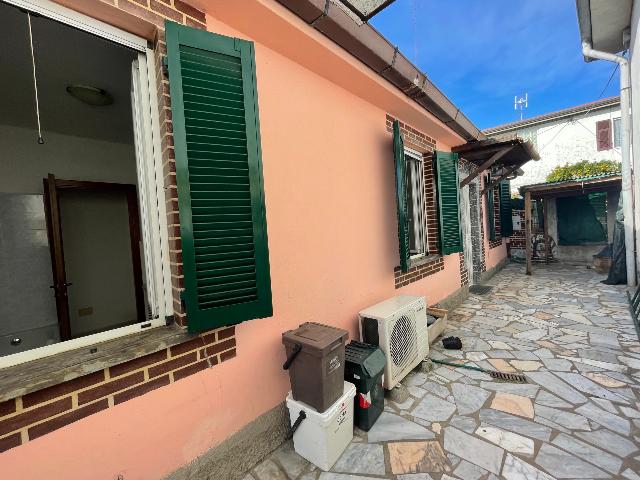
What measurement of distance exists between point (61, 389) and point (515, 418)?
3446mm

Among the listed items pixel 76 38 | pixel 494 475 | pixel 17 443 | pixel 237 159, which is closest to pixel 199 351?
pixel 17 443

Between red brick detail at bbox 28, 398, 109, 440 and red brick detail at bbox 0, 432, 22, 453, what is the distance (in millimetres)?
41

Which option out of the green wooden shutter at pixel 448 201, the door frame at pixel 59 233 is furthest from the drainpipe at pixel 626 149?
the door frame at pixel 59 233

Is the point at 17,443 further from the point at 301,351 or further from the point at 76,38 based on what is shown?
the point at 76,38

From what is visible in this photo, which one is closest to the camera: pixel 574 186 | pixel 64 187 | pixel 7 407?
pixel 7 407

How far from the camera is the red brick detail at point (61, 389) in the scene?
1.37 m

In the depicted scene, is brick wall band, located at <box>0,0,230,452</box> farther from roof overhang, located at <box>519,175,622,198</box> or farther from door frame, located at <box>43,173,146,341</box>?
roof overhang, located at <box>519,175,622,198</box>

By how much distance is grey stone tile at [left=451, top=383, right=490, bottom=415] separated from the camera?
2698 mm

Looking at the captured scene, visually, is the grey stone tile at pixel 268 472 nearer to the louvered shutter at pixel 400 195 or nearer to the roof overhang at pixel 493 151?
the louvered shutter at pixel 400 195

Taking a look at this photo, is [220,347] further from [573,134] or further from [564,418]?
[573,134]

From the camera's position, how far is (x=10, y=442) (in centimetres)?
134

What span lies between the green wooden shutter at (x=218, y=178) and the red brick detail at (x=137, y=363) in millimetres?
269

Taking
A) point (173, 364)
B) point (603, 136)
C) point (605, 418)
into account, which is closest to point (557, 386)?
point (605, 418)

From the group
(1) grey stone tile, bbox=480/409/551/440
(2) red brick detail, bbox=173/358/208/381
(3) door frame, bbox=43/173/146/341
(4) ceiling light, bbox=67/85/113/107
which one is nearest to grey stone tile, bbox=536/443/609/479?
(1) grey stone tile, bbox=480/409/551/440
